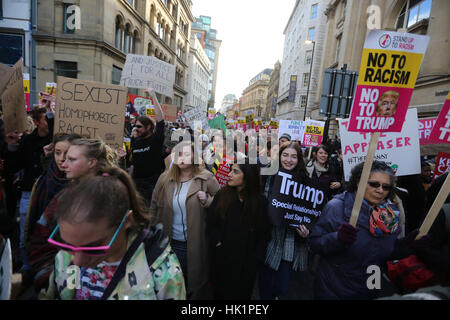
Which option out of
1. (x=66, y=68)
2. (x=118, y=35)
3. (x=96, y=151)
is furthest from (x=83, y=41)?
(x=96, y=151)

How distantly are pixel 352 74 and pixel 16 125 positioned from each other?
8.69 m

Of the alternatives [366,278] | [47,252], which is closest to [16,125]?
[47,252]

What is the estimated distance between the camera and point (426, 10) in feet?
35.6

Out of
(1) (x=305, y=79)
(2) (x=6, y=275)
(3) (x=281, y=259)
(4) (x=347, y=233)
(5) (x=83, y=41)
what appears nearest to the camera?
(2) (x=6, y=275)

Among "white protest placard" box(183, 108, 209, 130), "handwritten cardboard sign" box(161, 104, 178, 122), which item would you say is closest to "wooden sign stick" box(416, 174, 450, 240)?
"white protest placard" box(183, 108, 209, 130)

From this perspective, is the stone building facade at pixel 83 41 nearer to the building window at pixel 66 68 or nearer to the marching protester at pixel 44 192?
the building window at pixel 66 68

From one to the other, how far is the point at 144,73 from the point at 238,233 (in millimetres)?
4191

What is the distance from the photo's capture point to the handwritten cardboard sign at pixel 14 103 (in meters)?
3.02

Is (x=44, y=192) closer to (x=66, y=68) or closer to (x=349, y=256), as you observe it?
(x=349, y=256)

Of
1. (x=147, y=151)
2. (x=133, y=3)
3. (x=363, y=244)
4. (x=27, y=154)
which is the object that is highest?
(x=133, y=3)

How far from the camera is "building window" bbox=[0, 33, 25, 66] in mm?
14695

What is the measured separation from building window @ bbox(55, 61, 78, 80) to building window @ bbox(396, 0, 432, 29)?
65.5 ft

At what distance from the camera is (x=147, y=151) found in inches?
148
